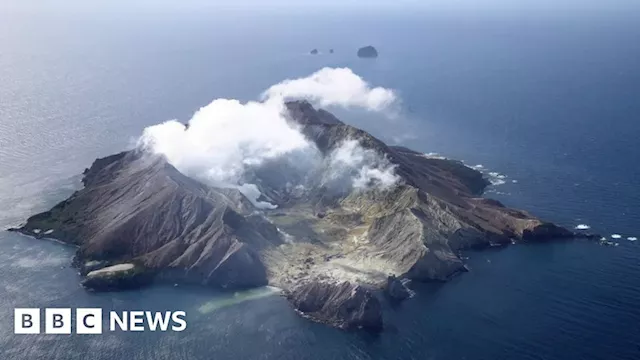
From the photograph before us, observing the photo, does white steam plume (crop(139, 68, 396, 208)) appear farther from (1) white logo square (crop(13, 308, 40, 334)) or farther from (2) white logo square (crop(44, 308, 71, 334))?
(1) white logo square (crop(13, 308, 40, 334))

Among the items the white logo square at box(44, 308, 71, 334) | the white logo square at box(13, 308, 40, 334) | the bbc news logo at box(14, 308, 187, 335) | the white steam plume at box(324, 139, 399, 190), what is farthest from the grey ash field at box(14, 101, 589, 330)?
the white logo square at box(13, 308, 40, 334)

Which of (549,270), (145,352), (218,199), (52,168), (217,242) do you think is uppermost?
(52,168)

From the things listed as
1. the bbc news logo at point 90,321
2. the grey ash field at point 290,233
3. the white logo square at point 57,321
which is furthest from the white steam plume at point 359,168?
the white logo square at point 57,321

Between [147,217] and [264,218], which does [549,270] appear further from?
[147,217]

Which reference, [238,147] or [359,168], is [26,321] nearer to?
[238,147]

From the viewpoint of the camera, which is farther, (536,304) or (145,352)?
(536,304)

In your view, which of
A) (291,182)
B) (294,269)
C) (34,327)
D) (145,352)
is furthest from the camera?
(291,182)

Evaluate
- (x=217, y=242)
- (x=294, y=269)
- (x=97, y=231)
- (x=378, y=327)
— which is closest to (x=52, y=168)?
(x=97, y=231)
